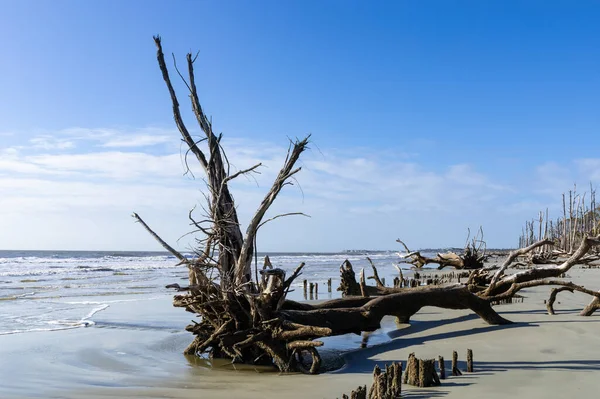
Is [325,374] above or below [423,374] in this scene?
below

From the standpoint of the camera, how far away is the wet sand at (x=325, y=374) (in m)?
6.56

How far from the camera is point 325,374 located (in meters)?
7.69

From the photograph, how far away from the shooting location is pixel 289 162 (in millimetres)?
8039

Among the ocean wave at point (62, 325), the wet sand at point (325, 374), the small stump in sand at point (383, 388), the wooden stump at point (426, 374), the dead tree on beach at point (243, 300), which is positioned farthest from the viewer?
the ocean wave at point (62, 325)

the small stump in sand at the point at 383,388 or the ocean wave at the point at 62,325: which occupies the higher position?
the small stump in sand at the point at 383,388

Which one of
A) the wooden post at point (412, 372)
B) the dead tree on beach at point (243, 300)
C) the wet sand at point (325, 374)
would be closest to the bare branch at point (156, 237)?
the dead tree on beach at point (243, 300)

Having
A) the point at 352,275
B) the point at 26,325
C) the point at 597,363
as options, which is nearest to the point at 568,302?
the point at 352,275

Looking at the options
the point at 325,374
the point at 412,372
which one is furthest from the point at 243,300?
the point at 412,372

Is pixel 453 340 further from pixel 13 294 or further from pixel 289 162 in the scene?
pixel 13 294

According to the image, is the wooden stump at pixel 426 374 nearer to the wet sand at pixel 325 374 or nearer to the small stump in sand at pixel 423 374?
the small stump in sand at pixel 423 374

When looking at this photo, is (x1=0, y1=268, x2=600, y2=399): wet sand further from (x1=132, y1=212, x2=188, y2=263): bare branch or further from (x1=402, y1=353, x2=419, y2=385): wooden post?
(x1=132, y1=212, x2=188, y2=263): bare branch

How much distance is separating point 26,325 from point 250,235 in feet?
25.2

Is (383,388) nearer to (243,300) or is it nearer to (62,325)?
(243,300)

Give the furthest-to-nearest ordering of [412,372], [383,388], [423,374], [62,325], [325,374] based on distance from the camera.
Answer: [62,325] < [325,374] < [412,372] < [423,374] < [383,388]
